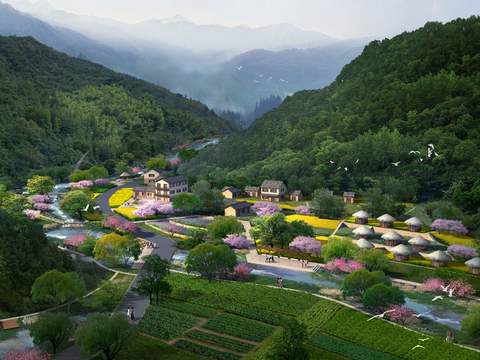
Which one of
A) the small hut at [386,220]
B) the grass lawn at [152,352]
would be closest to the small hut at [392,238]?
the small hut at [386,220]

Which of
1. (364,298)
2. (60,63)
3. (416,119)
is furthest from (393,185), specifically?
(60,63)

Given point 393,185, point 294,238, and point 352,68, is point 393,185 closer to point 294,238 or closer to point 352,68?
point 294,238

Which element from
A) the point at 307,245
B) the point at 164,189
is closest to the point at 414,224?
the point at 307,245

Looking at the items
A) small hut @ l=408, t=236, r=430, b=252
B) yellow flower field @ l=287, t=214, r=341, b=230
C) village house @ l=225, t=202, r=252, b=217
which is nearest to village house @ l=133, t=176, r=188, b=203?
village house @ l=225, t=202, r=252, b=217

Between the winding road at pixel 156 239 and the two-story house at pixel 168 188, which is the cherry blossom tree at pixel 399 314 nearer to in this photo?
the winding road at pixel 156 239

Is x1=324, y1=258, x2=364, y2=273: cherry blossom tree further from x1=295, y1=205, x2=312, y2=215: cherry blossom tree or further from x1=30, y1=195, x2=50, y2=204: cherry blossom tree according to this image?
x1=30, y1=195, x2=50, y2=204: cherry blossom tree

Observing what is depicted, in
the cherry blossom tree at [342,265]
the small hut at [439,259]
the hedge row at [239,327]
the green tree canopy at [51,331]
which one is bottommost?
the hedge row at [239,327]
